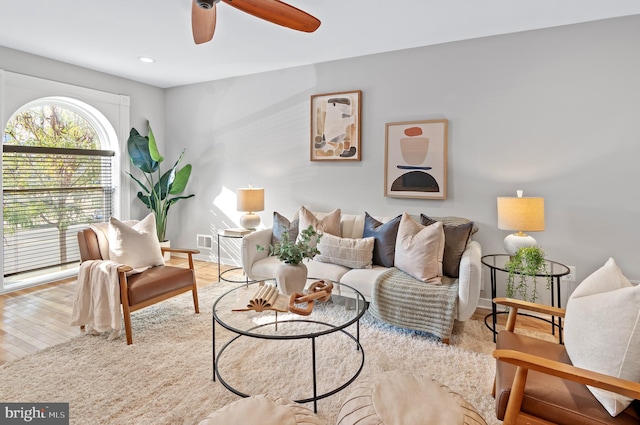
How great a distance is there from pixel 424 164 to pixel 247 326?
237cm

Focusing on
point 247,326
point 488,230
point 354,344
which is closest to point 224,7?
point 247,326

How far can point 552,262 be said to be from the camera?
2943 mm

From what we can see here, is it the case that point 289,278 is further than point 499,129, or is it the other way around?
point 499,129

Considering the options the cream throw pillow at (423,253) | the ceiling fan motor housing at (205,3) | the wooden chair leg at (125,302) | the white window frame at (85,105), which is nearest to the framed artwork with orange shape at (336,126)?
the cream throw pillow at (423,253)

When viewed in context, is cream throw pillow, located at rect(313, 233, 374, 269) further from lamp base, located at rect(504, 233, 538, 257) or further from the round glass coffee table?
lamp base, located at rect(504, 233, 538, 257)

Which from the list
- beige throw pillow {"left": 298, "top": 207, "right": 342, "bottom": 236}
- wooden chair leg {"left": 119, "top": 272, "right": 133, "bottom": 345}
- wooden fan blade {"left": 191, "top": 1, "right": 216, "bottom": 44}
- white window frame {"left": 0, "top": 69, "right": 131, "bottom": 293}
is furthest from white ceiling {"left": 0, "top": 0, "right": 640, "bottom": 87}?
wooden chair leg {"left": 119, "top": 272, "right": 133, "bottom": 345}

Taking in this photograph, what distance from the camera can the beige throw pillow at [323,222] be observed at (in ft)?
11.4

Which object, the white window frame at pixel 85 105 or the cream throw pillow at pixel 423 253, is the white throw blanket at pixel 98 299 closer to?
the white window frame at pixel 85 105

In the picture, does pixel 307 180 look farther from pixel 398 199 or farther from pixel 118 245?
pixel 118 245

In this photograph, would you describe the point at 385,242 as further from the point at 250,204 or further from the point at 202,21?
the point at 202,21

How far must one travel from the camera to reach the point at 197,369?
7.59ft

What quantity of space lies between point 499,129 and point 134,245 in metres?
3.34

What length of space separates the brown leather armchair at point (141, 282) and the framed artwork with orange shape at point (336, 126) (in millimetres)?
1958

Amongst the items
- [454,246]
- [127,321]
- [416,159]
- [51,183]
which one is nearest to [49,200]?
[51,183]
